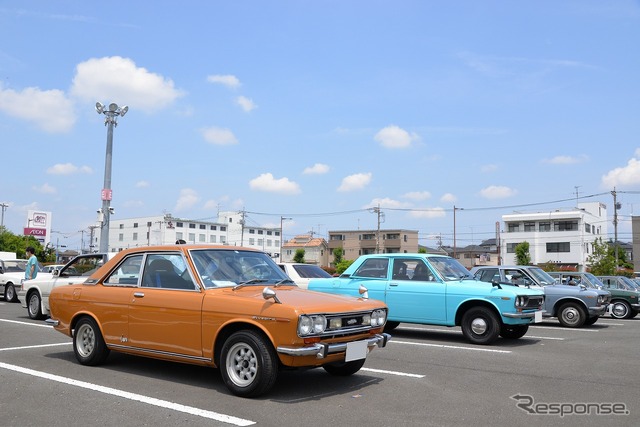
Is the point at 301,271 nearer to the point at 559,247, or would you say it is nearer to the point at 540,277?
the point at 540,277

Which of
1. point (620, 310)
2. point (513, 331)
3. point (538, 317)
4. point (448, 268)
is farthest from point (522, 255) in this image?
point (448, 268)

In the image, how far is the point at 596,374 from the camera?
25.2 ft

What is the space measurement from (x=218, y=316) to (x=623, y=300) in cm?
1713

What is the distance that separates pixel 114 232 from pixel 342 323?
392 ft

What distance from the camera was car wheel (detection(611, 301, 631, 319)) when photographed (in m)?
18.9

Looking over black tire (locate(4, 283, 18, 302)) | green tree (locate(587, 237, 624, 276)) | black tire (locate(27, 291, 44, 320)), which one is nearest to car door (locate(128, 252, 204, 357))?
black tire (locate(27, 291, 44, 320))

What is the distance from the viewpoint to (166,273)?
22.9 feet

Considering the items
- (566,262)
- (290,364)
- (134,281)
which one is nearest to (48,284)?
(134,281)

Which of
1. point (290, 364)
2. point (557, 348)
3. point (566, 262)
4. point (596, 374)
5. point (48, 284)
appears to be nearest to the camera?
point (290, 364)

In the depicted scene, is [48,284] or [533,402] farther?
[48,284]

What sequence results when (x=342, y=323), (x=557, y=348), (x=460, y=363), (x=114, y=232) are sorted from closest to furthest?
(x=342, y=323) → (x=460, y=363) → (x=557, y=348) → (x=114, y=232)

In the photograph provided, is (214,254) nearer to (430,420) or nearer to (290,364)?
(290,364)

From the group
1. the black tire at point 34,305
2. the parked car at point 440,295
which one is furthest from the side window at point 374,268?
the black tire at point 34,305

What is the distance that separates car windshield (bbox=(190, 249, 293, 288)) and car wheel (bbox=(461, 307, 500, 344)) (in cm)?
472
